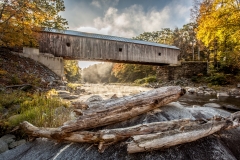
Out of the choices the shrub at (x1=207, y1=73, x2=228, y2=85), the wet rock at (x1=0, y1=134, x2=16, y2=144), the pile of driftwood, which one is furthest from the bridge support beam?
the shrub at (x1=207, y1=73, x2=228, y2=85)

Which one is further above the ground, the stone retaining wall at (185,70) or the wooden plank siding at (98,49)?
the wooden plank siding at (98,49)

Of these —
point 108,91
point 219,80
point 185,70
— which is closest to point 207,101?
point 108,91

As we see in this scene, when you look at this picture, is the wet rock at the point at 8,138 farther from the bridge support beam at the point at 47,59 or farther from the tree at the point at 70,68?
the tree at the point at 70,68

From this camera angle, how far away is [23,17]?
7.79 metres

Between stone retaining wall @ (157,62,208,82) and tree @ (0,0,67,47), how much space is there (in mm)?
15205

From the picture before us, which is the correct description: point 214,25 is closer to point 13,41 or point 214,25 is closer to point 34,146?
point 34,146

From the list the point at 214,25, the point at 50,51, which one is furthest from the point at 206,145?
the point at 50,51

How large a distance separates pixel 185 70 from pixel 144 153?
1897 cm

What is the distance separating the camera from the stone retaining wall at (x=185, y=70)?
698 inches

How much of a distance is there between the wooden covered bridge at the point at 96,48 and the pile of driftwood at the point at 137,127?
12.2 metres

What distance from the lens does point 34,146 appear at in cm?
222

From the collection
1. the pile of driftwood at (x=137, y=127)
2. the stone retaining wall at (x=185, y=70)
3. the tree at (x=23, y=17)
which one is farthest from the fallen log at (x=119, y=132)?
the stone retaining wall at (x=185, y=70)

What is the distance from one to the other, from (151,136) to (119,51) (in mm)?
14473

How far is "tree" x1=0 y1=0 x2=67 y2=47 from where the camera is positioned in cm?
732
